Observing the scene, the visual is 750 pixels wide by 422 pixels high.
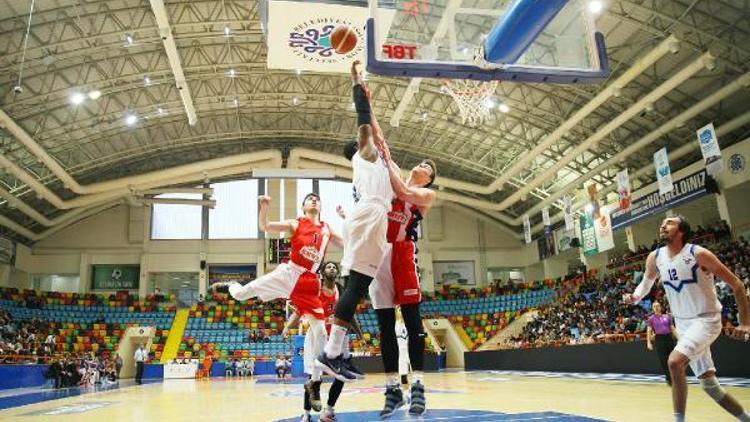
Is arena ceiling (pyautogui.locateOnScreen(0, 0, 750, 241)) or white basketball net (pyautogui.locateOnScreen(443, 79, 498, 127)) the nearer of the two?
white basketball net (pyautogui.locateOnScreen(443, 79, 498, 127))

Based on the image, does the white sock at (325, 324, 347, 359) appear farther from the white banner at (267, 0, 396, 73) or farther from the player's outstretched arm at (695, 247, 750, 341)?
the white banner at (267, 0, 396, 73)

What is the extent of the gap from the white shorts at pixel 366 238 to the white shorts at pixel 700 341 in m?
2.31

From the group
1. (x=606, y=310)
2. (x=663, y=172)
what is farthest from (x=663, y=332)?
(x=606, y=310)

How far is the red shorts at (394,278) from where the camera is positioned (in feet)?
13.5

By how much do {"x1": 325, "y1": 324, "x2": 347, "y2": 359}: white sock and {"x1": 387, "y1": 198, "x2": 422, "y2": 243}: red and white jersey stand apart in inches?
31.6

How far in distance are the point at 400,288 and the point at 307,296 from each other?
1.31 metres

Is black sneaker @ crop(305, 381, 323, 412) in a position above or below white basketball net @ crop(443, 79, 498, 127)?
below

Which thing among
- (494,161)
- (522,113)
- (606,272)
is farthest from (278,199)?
(606,272)

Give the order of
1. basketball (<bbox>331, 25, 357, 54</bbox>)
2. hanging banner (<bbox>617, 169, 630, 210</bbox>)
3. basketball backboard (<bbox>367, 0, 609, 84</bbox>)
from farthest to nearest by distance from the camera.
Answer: hanging banner (<bbox>617, 169, 630, 210</bbox>) < basketball backboard (<bbox>367, 0, 609, 84</bbox>) < basketball (<bbox>331, 25, 357, 54</bbox>)

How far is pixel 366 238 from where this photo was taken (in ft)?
12.4

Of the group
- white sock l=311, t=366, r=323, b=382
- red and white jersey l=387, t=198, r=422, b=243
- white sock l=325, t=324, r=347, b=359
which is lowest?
white sock l=311, t=366, r=323, b=382

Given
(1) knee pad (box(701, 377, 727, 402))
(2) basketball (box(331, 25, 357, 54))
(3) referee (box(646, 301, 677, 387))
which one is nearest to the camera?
(1) knee pad (box(701, 377, 727, 402))

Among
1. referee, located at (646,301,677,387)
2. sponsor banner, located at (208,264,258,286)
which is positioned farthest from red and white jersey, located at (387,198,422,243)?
sponsor banner, located at (208,264,258,286)

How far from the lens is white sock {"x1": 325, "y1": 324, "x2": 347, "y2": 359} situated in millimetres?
3734
